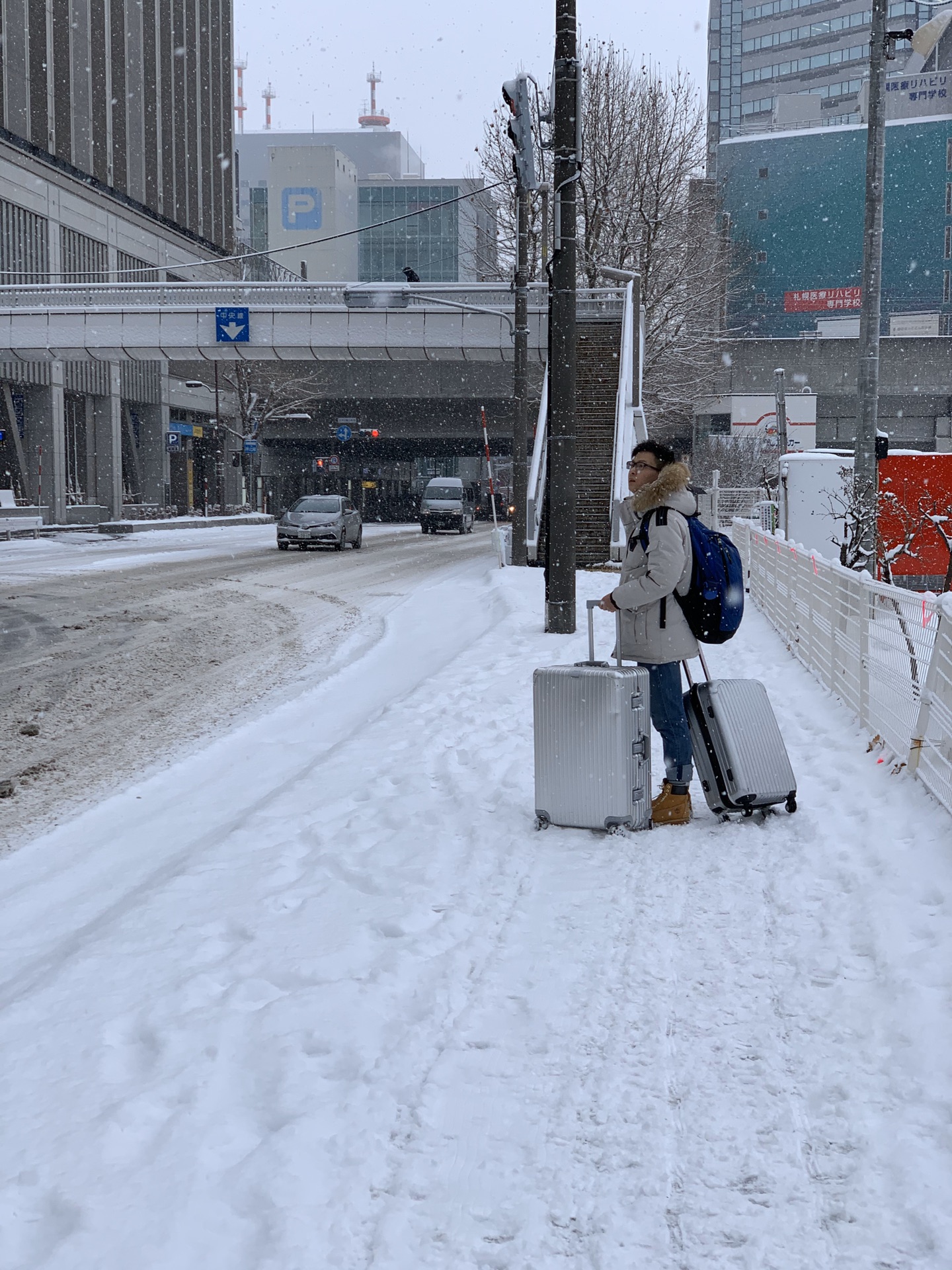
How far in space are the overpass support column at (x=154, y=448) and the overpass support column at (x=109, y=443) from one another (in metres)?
5.13

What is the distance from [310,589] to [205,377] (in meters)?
46.7

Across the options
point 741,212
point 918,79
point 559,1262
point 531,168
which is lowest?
point 559,1262

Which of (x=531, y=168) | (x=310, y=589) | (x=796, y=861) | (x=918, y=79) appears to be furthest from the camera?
(x=918, y=79)

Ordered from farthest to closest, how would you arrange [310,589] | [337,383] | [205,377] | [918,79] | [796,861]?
[918,79] < [205,377] < [337,383] < [310,589] < [796,861]

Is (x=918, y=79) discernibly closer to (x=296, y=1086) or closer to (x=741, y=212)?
(x=741, y=212)

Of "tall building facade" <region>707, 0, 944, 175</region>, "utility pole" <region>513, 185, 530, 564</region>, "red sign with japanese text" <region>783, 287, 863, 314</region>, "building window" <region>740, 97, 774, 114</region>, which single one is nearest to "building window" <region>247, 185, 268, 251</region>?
"tall building facade" <region>707, 0, 944, 175</region>

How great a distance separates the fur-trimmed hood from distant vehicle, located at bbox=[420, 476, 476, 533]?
3941cm

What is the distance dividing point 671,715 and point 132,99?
55868 mm

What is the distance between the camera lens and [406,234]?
139750mm

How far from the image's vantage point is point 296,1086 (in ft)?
11.1

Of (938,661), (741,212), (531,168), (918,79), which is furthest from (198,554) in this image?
(918,79)

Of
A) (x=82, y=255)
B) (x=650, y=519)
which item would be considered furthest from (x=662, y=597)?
(x=82, y=255)

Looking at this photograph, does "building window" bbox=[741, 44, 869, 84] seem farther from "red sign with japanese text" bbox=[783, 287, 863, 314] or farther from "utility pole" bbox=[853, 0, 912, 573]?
"utility pole" bbox=[853, 0, 912, 573]

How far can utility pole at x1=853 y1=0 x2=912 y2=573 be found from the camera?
600 inches
